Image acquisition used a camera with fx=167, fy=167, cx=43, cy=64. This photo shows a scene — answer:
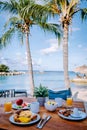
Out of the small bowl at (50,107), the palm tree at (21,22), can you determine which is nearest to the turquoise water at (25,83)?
the palm tree at (21,22)

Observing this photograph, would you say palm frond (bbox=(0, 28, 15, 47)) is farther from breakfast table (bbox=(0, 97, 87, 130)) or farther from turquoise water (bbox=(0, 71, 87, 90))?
turquoise water (bbox=(0, 71, 87, 90))

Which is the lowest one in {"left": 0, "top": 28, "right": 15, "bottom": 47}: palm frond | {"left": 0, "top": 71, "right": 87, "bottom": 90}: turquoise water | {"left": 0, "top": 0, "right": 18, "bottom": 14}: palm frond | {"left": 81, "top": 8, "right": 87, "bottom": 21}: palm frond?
{"left": 0, "top": 71, "right": 87, "bottom": 90}: turquoise water

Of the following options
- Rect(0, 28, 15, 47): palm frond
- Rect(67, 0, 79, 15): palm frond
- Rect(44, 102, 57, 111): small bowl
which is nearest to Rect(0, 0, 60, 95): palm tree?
Rect(0, 28, 15, 47): palm frond

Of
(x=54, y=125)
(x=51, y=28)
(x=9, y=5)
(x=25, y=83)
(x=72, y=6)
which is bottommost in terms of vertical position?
(x=25, y=83)

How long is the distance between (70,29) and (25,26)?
6.30 feet

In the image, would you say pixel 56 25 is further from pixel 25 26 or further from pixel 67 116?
pixel 67 116

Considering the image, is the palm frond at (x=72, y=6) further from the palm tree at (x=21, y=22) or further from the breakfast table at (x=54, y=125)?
the breakfast table at (x=54, y=125)

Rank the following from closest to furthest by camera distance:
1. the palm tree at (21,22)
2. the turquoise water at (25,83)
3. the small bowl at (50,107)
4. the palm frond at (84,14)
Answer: the small bowl at (50,107)
the palm frond at (84,14)
the palm tree at (21,22)
the turquoise water at (25,83)

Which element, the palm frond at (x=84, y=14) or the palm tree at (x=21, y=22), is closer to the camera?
the palm frond at (x=84, y=14)

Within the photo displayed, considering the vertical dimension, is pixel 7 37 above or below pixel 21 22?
below

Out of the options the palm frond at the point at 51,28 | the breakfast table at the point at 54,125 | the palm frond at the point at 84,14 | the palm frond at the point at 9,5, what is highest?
the palm frond at the point at 9,5

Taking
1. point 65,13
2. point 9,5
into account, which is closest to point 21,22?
point 9,5

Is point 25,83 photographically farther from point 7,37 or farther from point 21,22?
point 7,37

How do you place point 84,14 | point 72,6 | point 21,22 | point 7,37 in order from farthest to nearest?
point 21,22 < point 7,37 < point 84,14 < point 72,6
